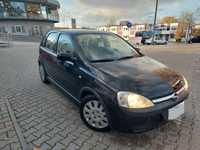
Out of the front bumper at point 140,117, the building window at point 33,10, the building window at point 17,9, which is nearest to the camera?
the front bumper at point 140,117

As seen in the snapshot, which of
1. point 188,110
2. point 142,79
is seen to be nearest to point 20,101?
point 142,79

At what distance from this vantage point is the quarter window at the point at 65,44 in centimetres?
354

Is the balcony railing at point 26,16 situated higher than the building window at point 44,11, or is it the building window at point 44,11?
the building window at point 44,11

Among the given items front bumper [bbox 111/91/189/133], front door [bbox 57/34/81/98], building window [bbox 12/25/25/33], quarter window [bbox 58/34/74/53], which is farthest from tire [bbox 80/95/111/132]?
building window [bbox 12/25/25/33]

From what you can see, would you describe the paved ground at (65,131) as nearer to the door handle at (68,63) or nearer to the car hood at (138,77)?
the car hood at (138,77)

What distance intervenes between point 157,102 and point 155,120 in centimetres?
27

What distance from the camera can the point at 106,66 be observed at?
298cm

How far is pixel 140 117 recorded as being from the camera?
2.39m

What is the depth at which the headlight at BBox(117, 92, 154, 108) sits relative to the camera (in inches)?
93.8

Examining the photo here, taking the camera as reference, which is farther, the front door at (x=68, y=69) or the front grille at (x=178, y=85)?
the front door at (x=68, y=69)

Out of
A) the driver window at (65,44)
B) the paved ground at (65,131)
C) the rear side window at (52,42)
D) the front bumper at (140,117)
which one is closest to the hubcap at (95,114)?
the paved ground at (65,131)

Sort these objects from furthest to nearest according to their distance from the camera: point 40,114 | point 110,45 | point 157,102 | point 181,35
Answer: point 181,35
point 110,45
point 40,114
point 157,102

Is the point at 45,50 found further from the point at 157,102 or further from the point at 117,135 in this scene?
the point at 157,102

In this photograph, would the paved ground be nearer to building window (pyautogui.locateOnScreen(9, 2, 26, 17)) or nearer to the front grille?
the front grille
